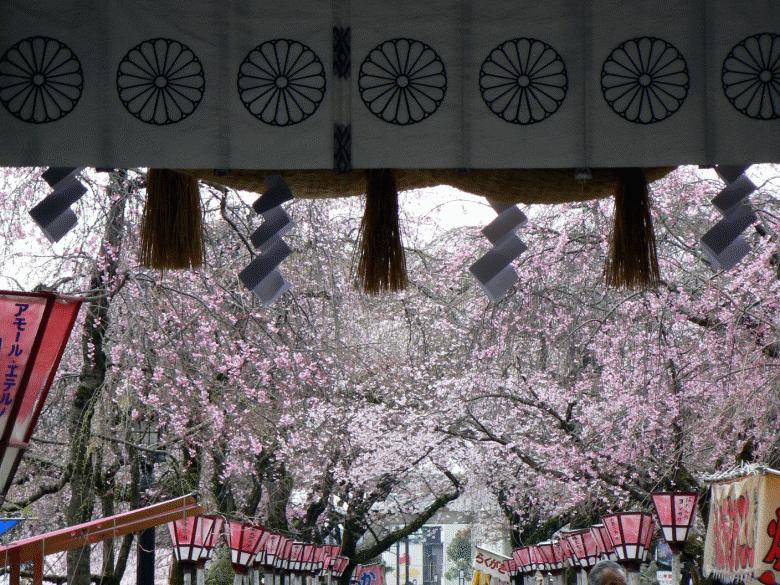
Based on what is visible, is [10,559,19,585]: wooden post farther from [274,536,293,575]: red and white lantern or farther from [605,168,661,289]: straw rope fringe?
[274,536,293,575]: red and white lantern

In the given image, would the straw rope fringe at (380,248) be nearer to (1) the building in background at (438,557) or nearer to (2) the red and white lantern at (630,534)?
(2) the red and white lantern at (630,534)

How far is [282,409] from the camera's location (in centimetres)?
1211

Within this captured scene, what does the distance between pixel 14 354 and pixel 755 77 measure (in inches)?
122

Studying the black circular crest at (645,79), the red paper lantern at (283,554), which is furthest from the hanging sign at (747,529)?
the red paper lantern at (283,554)

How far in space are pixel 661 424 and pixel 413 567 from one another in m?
47.6

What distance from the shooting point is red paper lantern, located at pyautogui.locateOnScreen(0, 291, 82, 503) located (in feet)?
13.2

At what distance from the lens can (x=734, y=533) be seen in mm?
6363

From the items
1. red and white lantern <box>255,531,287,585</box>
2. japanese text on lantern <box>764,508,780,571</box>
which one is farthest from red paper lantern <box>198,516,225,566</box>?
japanese text on lantern <box>764,508,780,571</box>

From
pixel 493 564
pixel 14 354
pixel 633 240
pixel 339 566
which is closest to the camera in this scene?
pixel 633 240

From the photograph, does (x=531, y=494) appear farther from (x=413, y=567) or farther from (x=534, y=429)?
(x=413, y=567)

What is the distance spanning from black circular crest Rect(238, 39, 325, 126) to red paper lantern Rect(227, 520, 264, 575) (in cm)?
1019

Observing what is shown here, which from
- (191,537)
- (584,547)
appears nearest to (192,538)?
(191,537)

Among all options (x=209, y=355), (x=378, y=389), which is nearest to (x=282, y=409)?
(x=209, y=355)

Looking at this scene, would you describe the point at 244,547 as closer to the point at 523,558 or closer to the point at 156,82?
the point at 523,558
